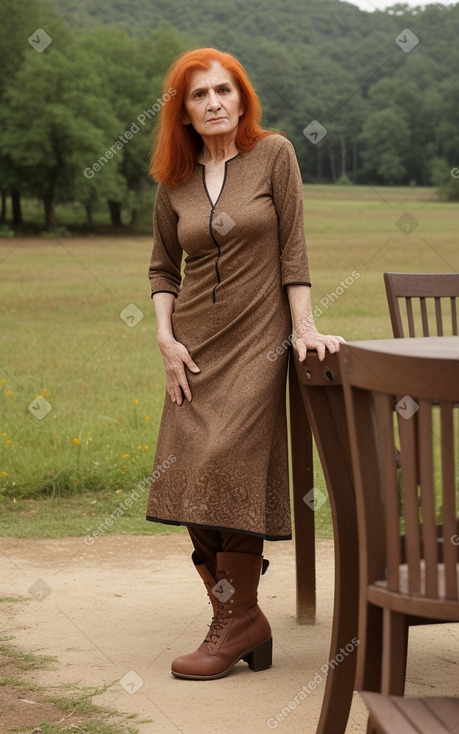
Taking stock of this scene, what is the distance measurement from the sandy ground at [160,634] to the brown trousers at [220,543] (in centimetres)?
36

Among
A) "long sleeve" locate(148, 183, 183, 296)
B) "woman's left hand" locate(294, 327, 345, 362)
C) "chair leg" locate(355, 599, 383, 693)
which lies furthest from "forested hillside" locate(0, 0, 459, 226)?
"chair leg" locate(355, 599, 383, 693)

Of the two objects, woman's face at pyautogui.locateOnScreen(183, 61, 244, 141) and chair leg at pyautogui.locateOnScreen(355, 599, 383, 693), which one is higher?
woman's face at pyautogui.locateOnScreen(183, 61, 244, 141)

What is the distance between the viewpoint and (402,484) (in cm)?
194

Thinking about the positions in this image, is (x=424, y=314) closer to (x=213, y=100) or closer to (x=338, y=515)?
(x=213, y=100)

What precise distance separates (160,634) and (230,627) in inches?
19.4

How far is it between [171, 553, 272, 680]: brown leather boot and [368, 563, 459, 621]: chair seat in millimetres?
1292

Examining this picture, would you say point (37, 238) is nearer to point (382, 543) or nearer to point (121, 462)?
point (121, 462)

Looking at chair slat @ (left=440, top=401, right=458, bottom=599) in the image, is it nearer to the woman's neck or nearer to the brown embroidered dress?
the brown embroidered dress

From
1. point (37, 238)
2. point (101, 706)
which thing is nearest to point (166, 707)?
point (101, 706)

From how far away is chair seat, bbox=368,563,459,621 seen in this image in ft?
6.43

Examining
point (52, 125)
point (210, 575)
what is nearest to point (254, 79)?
point (52, 125)

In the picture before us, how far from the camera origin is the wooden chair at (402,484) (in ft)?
6.18

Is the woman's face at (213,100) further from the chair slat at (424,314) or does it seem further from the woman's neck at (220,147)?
the chair slat at (424,314)

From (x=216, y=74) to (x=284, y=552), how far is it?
2.28m
